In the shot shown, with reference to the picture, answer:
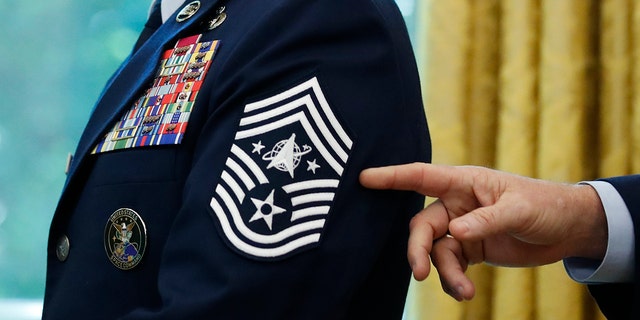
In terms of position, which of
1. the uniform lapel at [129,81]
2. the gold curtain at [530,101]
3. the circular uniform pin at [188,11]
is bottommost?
the uniform lapel at [129,81]

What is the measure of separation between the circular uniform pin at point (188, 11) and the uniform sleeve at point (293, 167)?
0.10 meters

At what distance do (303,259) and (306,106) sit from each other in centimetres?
15

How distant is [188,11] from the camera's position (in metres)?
1.01

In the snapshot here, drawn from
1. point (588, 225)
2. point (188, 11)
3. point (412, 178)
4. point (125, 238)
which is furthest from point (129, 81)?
point (588, 225)

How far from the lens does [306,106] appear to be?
2.71 feet

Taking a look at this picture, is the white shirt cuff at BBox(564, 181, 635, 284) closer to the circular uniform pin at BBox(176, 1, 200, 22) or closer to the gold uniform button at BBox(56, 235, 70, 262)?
the circular uniform pin at BBox(176, 1, 200, 22)

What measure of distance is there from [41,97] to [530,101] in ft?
3.52

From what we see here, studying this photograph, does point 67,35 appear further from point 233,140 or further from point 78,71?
point 233,140

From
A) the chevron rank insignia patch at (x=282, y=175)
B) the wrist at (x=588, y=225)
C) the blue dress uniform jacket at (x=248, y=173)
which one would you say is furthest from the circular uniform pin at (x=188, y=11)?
the wrist at (x=588, y=225)

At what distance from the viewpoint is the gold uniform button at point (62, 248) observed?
0.97m

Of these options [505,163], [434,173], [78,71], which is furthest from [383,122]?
[78,71]

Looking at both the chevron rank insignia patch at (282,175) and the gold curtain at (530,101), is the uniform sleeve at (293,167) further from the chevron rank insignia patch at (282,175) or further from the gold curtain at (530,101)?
the gold curtain at (530,101)

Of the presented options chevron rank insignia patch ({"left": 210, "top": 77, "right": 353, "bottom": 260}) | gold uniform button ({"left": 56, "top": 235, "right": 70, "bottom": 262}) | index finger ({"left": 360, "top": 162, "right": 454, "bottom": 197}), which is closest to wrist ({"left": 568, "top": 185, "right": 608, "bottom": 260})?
index finger ({"left": 360, "top": 162, "right": 454, "bottom": 197})

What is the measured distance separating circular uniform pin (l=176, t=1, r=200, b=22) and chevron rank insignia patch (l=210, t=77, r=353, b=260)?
0.74ft
